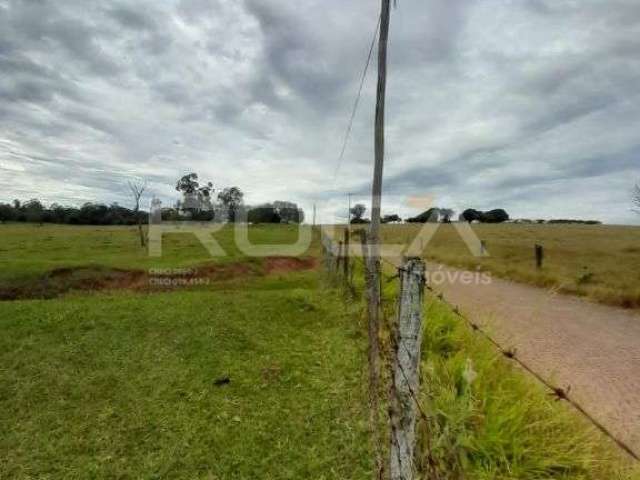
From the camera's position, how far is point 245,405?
450 cm

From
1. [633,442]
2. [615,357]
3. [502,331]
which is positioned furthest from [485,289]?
[633,442]

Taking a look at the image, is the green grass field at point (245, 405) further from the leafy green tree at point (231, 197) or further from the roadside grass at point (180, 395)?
the leafy green tree at point (231, 197)

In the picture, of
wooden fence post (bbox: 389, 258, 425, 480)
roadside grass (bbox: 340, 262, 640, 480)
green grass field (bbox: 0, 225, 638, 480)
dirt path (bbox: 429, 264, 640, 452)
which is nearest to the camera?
wooden fence post (bbox: 389, 258, 425, 480)

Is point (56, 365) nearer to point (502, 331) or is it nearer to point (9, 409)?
point (9, 409)

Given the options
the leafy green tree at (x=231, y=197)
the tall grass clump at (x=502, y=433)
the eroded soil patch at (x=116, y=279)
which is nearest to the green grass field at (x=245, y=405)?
the tall grass clump at (x=502, y=433)

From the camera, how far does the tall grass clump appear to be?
2840mm

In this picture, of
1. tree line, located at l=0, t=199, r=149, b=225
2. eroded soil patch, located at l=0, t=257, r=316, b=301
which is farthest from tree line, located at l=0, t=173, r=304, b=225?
eroded soil patch, located at l=0, t=257, r=316, b=301

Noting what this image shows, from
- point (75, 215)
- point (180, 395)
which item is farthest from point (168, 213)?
point (180, 395)

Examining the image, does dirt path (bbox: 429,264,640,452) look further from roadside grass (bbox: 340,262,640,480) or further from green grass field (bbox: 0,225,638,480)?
green grass field (bbox: 0,225,638,480)

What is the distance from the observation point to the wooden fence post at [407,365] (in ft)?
7.19

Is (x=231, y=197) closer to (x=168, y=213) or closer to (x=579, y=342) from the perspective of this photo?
(x=168, y=213)

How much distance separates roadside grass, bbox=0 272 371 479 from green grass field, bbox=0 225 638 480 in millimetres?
18

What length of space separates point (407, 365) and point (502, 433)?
58.6 inches

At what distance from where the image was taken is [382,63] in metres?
5.24
